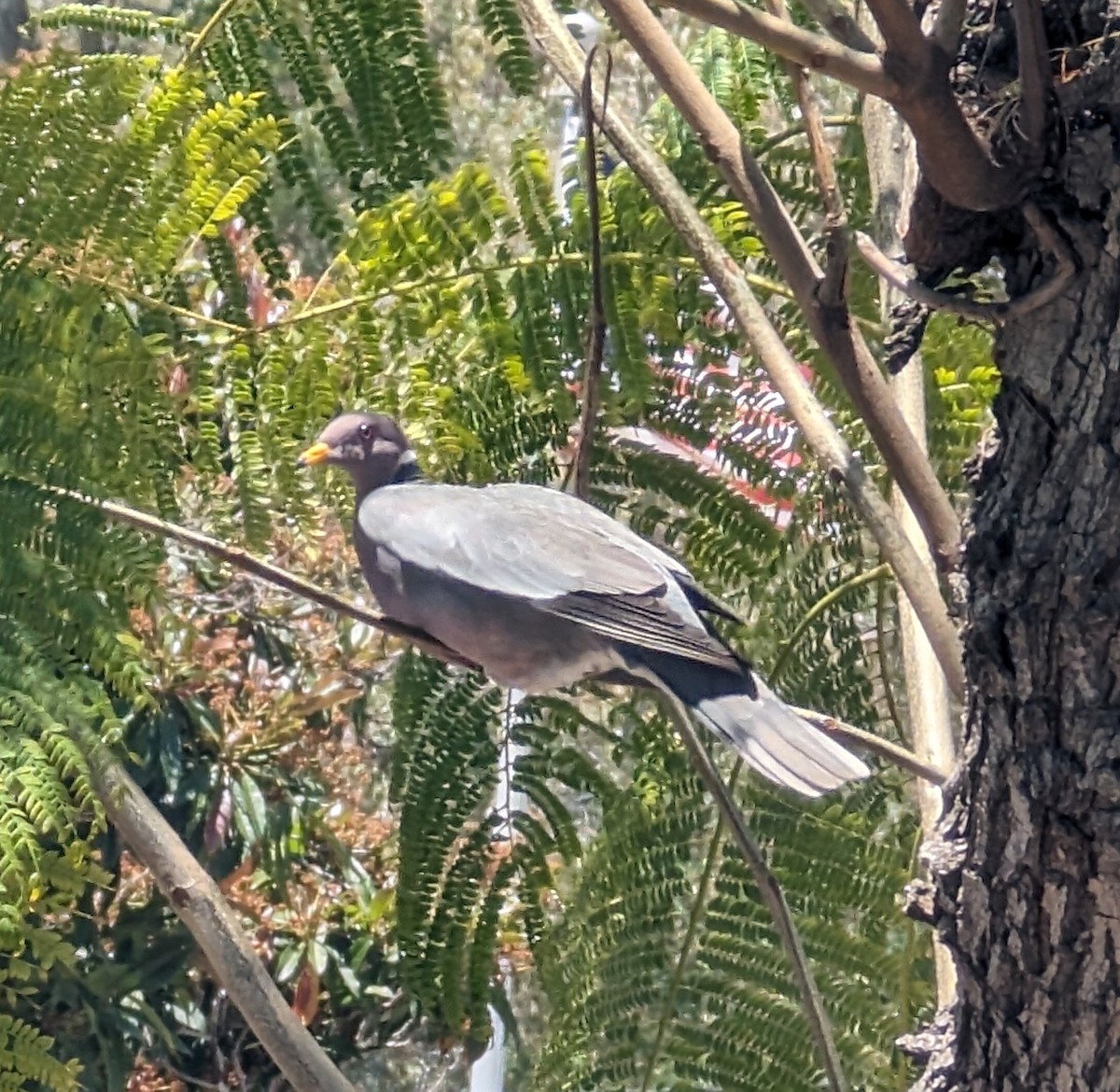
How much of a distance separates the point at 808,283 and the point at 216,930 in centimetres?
64

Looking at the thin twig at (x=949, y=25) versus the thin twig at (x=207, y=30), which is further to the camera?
the thin twig at (x=207, y=30)

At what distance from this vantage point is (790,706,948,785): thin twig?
0.94m

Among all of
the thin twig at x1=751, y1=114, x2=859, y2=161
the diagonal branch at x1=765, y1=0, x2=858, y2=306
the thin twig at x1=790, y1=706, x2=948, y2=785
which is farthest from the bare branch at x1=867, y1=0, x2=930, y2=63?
the thin twig at x1=751, y1=114, x2=859, y2=161

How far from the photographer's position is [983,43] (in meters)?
0.74

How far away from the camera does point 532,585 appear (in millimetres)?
1221

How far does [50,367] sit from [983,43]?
0.73m

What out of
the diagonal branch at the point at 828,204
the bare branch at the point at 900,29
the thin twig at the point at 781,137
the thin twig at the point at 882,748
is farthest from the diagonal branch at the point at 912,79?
the thin twig at the point at 781,137

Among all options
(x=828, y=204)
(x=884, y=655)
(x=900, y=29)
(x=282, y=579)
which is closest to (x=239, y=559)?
(x=282, y=579)

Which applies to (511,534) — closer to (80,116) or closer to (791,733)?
(791,733)

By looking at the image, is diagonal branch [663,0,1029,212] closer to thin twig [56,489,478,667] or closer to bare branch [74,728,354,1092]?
thin twig [56,489,478,667]

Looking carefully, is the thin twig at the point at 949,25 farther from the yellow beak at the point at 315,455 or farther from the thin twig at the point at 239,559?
the yellow beak at the point at 315,455

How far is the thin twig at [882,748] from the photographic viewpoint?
94 cm

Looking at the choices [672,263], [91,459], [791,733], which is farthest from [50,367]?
[791,733]

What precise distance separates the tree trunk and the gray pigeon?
341 mm
